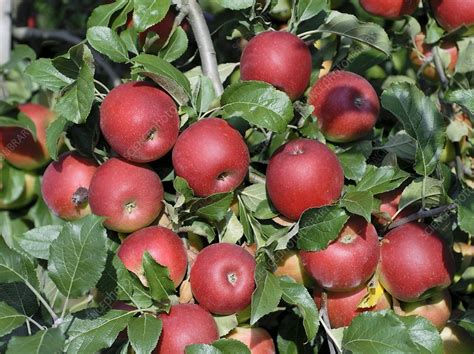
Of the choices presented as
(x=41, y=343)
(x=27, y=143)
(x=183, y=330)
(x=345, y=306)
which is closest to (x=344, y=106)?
(x=345, y=306)

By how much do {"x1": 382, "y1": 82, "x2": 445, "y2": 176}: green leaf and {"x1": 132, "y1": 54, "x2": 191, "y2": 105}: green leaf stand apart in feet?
1.16

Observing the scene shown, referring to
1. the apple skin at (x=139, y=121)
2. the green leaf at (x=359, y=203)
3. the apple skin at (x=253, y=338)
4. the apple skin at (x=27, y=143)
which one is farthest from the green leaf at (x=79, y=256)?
the apple skin at (x=27, y=143)

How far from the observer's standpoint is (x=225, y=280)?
44.3 inches

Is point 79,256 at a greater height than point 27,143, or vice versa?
point 79,256

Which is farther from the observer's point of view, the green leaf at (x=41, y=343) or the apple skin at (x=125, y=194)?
the apple skin at (x=125, y=194)

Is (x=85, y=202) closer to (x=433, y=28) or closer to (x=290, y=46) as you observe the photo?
(x=290, y=46)

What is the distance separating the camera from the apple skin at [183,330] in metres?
1.10

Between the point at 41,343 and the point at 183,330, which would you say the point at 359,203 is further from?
the point at 41,343

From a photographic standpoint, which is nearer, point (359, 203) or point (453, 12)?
point (359, 203)

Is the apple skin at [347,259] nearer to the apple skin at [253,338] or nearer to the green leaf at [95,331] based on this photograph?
the apple skin at [253,338]

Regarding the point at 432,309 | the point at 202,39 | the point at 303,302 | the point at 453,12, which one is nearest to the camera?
the point at 303,302

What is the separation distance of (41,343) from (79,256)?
14 centimetres

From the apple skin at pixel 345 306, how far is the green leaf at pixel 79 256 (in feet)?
1.33

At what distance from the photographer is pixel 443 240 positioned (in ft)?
3.94
